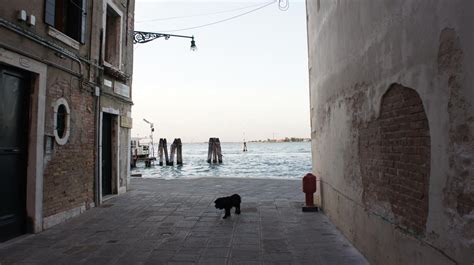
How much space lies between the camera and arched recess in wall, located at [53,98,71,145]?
286 inches

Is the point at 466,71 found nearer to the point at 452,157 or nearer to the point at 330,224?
the point at 452,157

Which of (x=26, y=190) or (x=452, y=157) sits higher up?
(x=452, y=157)

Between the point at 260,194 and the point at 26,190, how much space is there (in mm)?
6701

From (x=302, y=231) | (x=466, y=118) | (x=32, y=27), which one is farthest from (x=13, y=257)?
(x=466, y=118)

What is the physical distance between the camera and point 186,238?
20.0 ft

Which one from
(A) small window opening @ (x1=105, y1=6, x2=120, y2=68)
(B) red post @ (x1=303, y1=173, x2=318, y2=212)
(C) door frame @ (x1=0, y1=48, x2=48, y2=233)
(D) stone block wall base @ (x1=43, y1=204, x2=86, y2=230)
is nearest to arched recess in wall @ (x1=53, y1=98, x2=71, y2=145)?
(C) door frame @ (x1=0, y1=48, x2=48, y2=233)

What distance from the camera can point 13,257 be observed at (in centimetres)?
512

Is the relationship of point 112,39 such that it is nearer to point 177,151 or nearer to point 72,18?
point 72,18

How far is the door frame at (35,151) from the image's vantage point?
21.3 feet

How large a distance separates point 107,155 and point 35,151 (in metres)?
4.10

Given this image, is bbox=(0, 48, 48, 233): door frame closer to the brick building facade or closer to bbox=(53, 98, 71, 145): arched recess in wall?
the brick building facade

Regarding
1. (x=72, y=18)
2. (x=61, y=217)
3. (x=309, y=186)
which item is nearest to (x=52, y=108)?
(x=61, y=217)

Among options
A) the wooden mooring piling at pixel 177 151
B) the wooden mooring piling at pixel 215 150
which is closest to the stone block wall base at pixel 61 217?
the wooden mooring piling at pixel 177 151

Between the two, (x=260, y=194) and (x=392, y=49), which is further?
(x=260, y=194)
